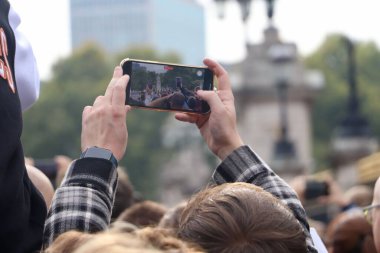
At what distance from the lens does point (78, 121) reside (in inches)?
2822

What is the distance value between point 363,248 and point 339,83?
67.2 m

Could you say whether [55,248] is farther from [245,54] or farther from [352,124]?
[245,54]

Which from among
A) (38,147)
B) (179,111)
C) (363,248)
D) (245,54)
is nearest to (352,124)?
(245,54)

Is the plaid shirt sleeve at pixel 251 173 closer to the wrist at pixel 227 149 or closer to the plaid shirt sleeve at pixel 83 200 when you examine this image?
the wrist at pixel 227 149

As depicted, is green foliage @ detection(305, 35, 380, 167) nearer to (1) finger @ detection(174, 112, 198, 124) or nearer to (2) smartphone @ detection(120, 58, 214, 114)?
(1) finger @ detection(174, 112, 198, 124)

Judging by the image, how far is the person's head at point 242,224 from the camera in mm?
3148

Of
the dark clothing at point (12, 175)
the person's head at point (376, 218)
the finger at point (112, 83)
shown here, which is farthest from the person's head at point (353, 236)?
the dark clothing at point (12, 175)

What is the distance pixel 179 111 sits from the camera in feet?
12.3

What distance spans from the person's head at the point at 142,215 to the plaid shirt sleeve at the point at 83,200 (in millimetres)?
2207

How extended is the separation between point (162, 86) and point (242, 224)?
0.76 m

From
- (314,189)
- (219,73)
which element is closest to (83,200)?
(219,73)

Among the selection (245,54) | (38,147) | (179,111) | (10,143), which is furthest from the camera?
(38,147)

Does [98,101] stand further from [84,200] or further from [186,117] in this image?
[186,117]

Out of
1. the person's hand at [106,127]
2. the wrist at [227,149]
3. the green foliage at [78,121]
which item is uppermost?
the person's hand at [106,127]
